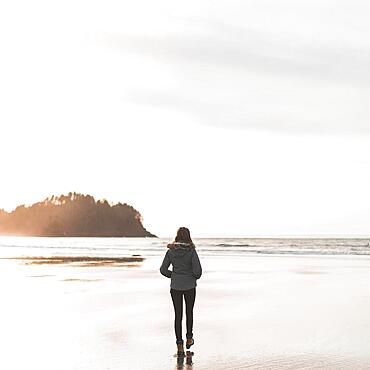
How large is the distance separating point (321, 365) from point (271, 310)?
6.88 meters

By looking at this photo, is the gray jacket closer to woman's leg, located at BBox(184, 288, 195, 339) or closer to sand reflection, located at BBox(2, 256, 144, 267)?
woman's leg, located at BBox(184, 288, 195, 339)

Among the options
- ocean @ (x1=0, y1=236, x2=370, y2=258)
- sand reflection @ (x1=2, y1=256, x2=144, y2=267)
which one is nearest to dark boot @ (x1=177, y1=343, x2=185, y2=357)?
sand reflection @ (x1=2, y1=256, x2=144, y2=267)

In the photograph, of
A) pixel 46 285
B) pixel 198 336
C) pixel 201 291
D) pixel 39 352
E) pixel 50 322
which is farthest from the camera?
pixel 46 285

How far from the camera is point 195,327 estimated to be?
13406mm

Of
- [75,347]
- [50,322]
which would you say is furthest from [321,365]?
[50,322]

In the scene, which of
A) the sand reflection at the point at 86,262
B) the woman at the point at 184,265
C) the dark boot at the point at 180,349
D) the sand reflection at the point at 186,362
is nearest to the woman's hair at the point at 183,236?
the woman at the point at 184,265

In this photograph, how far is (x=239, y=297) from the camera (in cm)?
1962

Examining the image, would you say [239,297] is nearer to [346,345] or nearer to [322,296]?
[322,296]

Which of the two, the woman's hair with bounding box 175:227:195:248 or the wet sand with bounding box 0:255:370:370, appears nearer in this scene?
the wet sand with bounding box 0:255:370:370

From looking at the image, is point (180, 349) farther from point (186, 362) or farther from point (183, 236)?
point (183, 236)

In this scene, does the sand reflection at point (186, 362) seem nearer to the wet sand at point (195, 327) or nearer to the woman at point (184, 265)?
the wet sand at point (195, 327)

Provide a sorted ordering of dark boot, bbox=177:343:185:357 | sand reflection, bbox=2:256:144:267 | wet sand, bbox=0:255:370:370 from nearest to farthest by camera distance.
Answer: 1. wet sand, bbox=0:255:370:370
2. dark boot, bbox=177:343:185:357
3. sand reflection, bbox=2:256:144:267

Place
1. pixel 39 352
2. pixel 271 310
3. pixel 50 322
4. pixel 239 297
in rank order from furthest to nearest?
pixel 239 297 < pixel 271 310 < pixel 50 322 < pixel 39 352

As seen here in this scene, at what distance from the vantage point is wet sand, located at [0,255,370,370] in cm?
990
